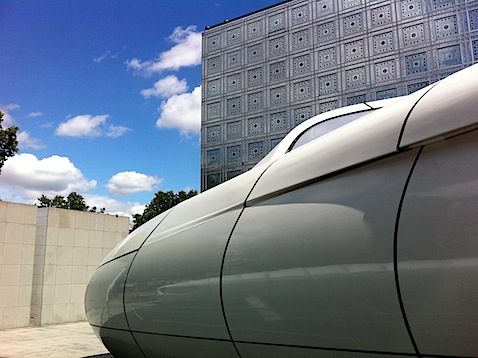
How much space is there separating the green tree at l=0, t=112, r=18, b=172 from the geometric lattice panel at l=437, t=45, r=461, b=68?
1285 inches

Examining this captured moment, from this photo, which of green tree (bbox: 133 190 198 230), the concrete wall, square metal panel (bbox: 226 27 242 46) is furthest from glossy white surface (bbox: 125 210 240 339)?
green tree (bbox: 133 190 198 230)

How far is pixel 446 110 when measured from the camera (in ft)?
8.78

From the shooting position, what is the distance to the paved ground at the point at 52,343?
40.0 feet

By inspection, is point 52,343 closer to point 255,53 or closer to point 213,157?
point 213,157

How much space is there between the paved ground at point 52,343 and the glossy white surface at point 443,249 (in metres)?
10.1

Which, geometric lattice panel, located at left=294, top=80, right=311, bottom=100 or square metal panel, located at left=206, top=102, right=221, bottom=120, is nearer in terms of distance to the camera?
geometric lattice panel, located at left=294, top=80, right=311, bottom=100

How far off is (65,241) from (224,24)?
38.4 meters

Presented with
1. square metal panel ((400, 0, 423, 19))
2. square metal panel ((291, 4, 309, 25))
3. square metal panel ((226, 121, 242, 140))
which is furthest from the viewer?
square metal panel ((226, 121, 242, 140))

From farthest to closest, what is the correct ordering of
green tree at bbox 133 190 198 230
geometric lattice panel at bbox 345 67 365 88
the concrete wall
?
1. green tree at bbox 133 190 198 230
2. geometric lattice panel at bbox 345 67 365 88
3. the concrete wall

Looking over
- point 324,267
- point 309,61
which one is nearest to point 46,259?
point 324,267

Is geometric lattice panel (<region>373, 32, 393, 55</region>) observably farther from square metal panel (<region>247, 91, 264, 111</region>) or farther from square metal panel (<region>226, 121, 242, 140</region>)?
square metal panel (<region>226, 121, 242, 140</region>)

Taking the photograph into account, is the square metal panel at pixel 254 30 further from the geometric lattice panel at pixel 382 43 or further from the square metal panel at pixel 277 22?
the geometric lattice panel at pixel 382 43

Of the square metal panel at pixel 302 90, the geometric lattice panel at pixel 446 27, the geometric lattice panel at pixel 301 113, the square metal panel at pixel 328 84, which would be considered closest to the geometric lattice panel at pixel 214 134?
the geometric lattice panel at pixel 301 113

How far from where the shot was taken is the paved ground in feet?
40.0
